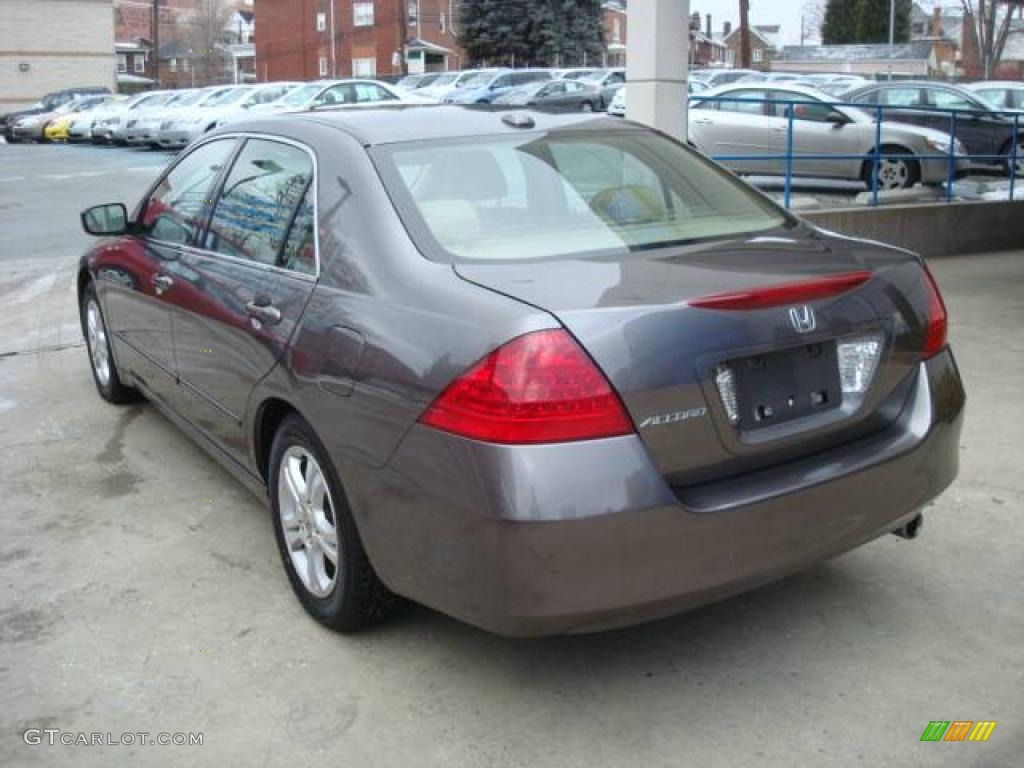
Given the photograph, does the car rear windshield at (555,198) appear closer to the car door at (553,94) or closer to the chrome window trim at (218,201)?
the chrome window trim at (218,201)

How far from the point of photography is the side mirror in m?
5.36

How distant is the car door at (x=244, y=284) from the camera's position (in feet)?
11.8

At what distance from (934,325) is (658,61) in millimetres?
5426

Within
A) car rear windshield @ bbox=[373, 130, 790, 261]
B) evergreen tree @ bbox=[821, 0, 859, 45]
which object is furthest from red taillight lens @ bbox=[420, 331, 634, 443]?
evergreen tree @ bbox=[821, 0, 859, 45]

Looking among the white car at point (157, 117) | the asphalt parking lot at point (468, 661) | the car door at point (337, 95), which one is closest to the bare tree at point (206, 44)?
the white car at point (157, 117)

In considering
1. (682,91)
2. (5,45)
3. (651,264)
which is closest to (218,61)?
(5,45)

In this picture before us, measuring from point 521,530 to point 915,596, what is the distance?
68.6 inches

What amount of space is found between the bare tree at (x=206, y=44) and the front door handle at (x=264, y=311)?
81.0 m

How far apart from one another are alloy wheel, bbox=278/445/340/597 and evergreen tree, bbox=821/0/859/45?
8541 cm

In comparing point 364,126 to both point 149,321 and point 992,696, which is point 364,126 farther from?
point 992,696

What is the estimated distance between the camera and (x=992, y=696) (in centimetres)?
310

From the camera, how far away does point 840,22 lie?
83438 millimetres

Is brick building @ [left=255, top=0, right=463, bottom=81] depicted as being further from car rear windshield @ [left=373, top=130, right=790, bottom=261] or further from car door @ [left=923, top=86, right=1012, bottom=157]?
car rear windshield @ [left=373, top=130, right=790, bottom=261]

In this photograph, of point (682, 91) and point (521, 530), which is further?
point (682, 91)
